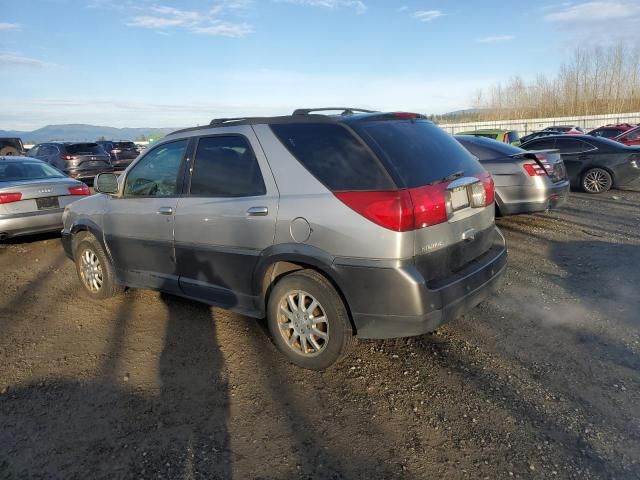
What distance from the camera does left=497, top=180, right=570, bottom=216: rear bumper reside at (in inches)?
278

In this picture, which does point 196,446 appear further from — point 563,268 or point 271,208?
point 563,268

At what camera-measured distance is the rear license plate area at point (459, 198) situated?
3182 mm

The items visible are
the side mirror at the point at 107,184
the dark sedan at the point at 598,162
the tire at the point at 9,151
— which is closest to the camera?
the side mirror at the point at 107,184

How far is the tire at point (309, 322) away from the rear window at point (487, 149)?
5.24 m

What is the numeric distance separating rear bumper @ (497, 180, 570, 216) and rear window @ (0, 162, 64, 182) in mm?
7421

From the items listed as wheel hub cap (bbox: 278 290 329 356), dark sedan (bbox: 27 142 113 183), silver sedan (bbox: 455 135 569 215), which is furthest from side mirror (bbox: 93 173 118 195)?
dark sedan (bbox: 27 142 113 183)

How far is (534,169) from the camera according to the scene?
7.07 metres

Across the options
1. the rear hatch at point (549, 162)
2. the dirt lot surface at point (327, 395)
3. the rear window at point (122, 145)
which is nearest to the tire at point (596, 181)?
the rear hatch at point (549, 162)

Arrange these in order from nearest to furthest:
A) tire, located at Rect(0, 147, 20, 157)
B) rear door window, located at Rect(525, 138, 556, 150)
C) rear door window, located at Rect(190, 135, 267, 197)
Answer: rear door window, located at Rect(190, 135, 267, 197) < rear door window, located at Rect(525, 138, 556, 150) < tire, located at Rect(0, 147, 20, 157)

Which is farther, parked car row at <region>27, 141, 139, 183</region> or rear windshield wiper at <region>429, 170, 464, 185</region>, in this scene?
parked car row at <region>27, 141, 139, 183</region>

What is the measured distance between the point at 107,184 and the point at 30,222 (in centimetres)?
325

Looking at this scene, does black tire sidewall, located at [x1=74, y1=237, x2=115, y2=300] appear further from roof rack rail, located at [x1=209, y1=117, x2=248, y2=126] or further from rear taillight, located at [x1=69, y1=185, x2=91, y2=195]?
rear taillight, located at [x1=69, y1=185, x2=91, y2=195]

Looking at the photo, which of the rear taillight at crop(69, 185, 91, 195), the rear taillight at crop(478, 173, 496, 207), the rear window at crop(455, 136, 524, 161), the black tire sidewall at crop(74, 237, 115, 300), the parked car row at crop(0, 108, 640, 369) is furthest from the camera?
the rear taillight at crop(69, 185, 91, 195)

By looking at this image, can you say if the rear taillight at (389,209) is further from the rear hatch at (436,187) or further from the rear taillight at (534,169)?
the rear taillight at (534,169)
